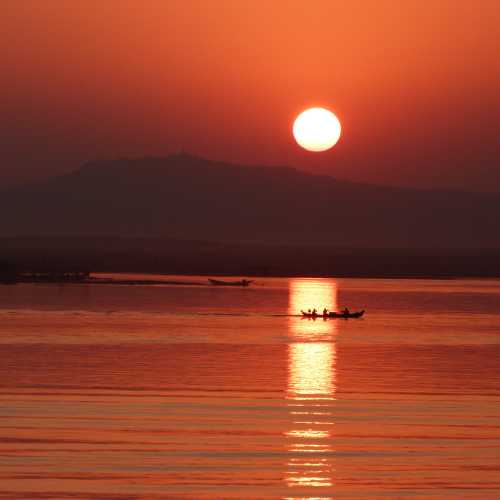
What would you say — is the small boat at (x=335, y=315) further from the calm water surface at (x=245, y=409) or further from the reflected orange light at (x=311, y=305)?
the calm water surface at (x=245, y=409)

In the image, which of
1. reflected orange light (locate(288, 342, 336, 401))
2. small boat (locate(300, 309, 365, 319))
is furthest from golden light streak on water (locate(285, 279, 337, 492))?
small boat (locate(300, 309, 365, 319))

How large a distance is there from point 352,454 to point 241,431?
3.26 meters

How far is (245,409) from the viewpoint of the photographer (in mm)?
30484

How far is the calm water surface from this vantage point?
22141 millimetres

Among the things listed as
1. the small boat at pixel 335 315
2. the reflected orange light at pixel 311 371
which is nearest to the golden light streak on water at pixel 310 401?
the reflected orange light at pixel 311 371

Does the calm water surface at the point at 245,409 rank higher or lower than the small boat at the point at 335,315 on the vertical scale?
lower

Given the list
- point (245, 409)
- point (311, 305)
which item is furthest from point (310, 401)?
point (311, 305)

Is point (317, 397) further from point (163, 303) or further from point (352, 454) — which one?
point (163, 303)

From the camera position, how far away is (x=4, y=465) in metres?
22.7

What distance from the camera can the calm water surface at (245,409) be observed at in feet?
72.6

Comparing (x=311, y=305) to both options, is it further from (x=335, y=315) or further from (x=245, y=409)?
(x=245, y=409)

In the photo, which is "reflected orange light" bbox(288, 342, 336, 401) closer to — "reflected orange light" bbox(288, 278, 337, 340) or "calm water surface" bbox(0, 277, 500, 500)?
"calm water surface" bbox(0, 277, 500, 500)

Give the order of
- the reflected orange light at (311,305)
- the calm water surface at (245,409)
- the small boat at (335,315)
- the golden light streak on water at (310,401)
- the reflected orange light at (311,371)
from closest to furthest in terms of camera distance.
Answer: the calm water surface at (245,409), the golden light streak on water at (310,401), the reflected orange light at (311,371), the reflected orange light at (311,305), the small boat at (335,315)

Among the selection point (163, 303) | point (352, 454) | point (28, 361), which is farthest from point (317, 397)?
point (163, 303)
